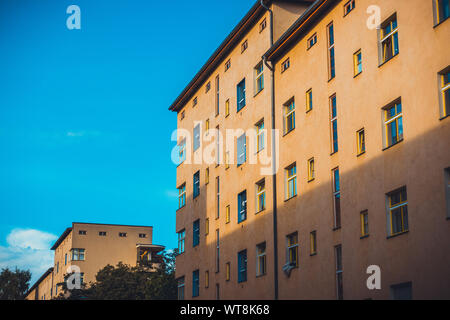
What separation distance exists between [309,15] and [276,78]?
4.66 meters

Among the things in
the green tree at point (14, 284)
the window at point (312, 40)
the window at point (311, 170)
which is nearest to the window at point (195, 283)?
the window at point (311, 170)

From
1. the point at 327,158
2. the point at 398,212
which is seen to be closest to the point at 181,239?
the point at 327,158

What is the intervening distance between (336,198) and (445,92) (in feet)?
23.5

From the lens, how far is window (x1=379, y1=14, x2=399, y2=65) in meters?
23.1

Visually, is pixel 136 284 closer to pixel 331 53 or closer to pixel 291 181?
pixel 291 181

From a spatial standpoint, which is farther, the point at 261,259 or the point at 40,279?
the point at 40,279

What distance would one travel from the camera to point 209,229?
3894 cm

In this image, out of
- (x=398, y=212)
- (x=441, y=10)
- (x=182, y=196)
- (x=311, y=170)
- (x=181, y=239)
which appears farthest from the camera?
(x=182, y=196)

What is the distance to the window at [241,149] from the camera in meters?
35.2

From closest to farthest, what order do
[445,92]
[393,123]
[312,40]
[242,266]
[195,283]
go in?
[445,92] < [393,123] < [312,40] < [242,266] < [195,283]

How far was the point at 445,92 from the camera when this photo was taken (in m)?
20.2

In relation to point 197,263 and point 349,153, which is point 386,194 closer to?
point 349,153

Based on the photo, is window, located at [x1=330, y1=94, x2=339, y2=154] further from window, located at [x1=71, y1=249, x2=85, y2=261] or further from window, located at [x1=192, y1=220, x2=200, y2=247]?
window, located at [x1=71, y1=249, x2=85, y2=261]
